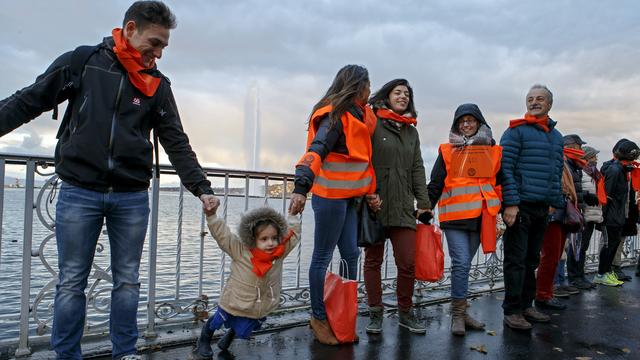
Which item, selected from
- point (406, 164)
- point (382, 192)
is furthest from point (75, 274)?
point (406, 164)

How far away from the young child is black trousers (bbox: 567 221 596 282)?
542 centimetres

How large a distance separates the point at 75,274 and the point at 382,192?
2403 mm

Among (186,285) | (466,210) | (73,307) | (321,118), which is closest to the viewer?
(73,307)

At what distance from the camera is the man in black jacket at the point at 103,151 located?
2.73 m

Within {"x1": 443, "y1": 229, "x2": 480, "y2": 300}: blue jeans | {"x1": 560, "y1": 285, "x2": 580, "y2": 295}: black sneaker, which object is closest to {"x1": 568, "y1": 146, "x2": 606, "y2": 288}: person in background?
{"x1": 560, "y1": 285, "x2": 580, "y2": 295}: black sneaker

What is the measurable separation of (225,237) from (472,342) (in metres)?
2.30

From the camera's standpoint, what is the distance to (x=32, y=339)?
3475 mm

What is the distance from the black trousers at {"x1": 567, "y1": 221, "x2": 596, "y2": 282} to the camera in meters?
7.27

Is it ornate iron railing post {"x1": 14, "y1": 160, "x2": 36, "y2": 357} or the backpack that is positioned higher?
the backpack

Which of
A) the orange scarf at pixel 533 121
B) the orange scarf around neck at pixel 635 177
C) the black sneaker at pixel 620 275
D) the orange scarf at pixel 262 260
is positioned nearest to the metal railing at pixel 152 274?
the orange scarf at pixel 262 260

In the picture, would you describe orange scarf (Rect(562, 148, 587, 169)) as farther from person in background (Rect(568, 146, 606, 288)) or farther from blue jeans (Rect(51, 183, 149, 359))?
blue jeans (Rect(51, 183, 149, 359))

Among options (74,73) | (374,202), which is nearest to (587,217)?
(374,202)

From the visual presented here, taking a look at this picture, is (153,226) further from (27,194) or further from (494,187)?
(494,187)

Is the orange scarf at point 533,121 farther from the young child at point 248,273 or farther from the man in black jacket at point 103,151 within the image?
the man in black jacket at point 103,151
